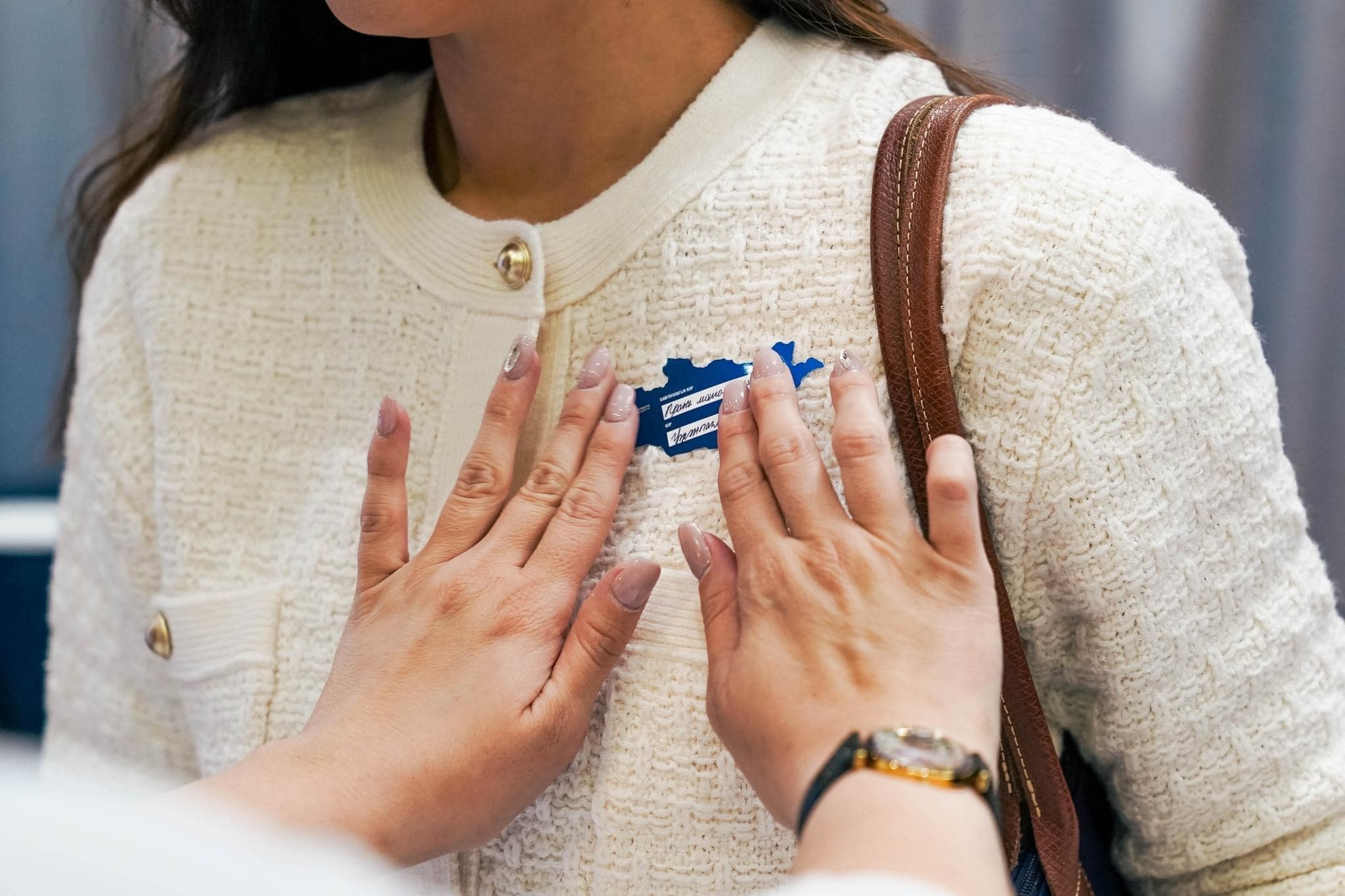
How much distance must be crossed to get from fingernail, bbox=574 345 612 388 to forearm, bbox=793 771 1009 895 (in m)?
0.36

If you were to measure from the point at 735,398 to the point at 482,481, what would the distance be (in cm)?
20

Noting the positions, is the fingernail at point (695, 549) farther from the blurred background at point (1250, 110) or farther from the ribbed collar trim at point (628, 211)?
the blurred background at point (1250, 110)

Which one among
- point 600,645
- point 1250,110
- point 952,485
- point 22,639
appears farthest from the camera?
point 22,639

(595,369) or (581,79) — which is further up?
(581,79)

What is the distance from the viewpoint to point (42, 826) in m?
0.40

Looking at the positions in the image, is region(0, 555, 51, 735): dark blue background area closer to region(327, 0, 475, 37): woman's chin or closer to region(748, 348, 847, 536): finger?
region(327, 0, 475, 37): woman's chin

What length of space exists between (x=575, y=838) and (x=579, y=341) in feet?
1.19

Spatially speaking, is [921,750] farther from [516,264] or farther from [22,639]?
[22,639]

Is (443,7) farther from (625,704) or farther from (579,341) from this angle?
(625,704)

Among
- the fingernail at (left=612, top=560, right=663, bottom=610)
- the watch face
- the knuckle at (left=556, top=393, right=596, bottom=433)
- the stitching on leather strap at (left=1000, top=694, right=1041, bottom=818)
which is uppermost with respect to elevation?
the knuckle at (left=556, top=393, right=596, bottom=433)

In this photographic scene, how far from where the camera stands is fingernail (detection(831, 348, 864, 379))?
80 centimetres

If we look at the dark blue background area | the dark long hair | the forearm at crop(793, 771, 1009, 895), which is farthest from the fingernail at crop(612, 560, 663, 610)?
the dark blue background area

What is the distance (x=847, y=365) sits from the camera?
809 millimetres

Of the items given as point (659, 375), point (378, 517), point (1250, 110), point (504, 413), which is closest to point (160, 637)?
point (378, 517)
